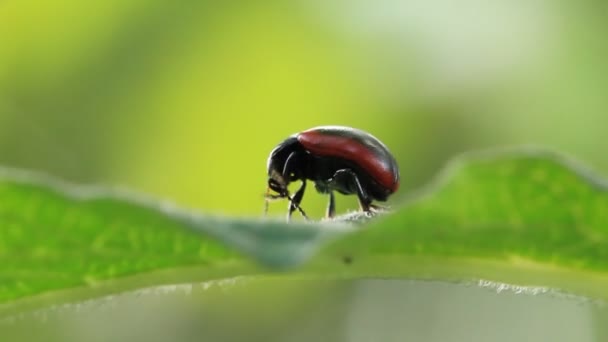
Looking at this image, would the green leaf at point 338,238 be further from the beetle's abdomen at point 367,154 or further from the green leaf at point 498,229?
the beetle's abdomen at point 367,154

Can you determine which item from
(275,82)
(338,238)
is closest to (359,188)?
(338,238)

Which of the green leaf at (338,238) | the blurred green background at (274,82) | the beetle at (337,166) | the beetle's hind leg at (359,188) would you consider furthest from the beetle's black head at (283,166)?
the blurred green background at (274,82)

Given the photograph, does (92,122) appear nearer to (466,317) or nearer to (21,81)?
(21,81)

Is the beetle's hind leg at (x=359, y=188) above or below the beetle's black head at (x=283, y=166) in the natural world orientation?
below

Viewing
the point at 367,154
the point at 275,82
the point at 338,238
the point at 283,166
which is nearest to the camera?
the point at 338,238

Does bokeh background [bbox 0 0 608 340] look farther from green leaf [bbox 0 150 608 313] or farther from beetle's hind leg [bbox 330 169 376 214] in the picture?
green leaf [bbox 0 150 608 313]

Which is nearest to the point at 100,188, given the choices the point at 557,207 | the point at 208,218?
the point at 208,218

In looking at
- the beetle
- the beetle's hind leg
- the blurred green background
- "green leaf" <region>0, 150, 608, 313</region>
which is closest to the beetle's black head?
the beetle

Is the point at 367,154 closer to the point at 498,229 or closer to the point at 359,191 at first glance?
the point at 359,191
